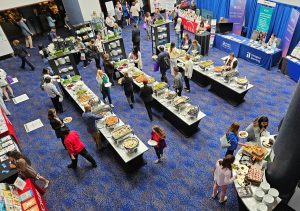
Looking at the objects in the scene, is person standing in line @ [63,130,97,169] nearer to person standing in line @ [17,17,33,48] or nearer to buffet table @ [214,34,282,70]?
buffet table @ [214,34,282,70]

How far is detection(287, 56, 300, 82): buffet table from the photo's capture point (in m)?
9.70

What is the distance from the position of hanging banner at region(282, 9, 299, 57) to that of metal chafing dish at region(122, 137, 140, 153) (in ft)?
29.0

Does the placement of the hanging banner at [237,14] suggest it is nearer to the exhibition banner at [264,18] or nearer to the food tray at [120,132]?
the exhibition banner at [264,18]

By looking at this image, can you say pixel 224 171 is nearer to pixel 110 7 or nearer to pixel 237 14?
pixel 237 14

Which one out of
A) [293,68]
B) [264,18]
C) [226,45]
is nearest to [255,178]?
Result: [293,68]

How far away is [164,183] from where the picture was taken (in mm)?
6508

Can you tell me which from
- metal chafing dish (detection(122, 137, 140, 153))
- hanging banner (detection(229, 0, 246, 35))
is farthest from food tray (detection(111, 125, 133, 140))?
hanging banner (detection(229, 0, 246, 35))

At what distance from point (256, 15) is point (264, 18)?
0.60 m

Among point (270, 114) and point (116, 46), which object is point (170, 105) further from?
point (116, 46)

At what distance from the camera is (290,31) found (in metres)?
10.4

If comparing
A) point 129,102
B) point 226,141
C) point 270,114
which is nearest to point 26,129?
point 129,102

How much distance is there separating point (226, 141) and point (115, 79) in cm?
693

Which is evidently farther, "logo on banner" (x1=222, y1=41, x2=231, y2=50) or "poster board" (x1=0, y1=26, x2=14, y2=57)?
"poster board" (x1=0, y1=26, x2=14, y2=57)

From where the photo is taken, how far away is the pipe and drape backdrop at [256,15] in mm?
10670
